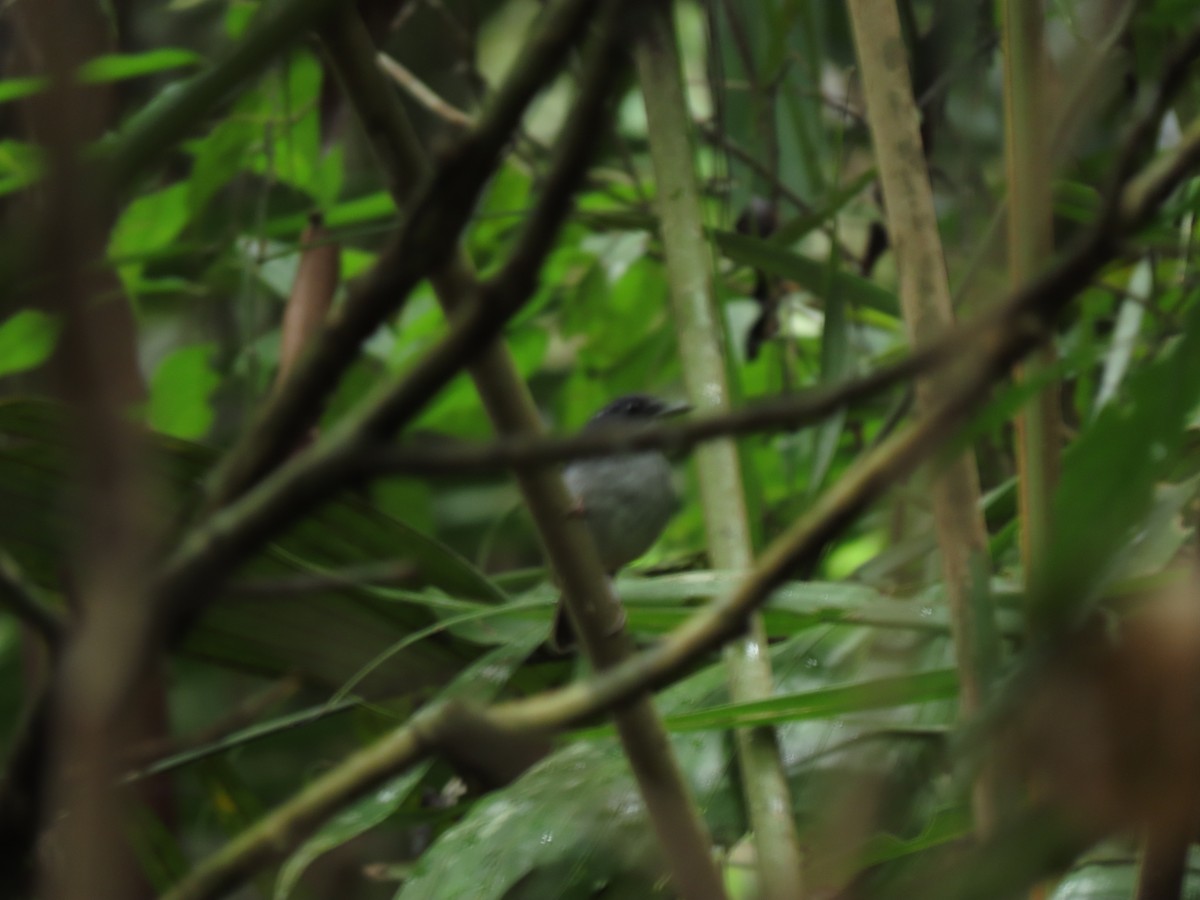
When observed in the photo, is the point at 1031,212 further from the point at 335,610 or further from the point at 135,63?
the point at 135,63

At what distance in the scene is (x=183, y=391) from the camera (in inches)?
86.8

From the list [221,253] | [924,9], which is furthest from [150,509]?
[924,9]

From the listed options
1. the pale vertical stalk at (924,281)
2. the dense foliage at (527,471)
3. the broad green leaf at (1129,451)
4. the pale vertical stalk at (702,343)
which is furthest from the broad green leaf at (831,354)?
Result: the broad green leaf at (1129,451)

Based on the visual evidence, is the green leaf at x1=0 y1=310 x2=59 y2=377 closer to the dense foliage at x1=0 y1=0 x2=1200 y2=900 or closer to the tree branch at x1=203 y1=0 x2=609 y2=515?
the dense foliage at x1=0 y1=0 x2=1200 y2=900

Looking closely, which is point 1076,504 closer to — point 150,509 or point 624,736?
point 624,736

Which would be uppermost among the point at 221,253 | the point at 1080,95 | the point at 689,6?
the point at 689,6

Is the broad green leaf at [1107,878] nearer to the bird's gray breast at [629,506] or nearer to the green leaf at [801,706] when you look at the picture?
the green leaf at [801,706]

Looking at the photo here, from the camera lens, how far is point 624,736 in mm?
811

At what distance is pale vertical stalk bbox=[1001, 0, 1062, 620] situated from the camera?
2.88ft

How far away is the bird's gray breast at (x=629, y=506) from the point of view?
2.44m

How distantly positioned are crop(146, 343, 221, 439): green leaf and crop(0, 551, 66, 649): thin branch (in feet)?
5.73

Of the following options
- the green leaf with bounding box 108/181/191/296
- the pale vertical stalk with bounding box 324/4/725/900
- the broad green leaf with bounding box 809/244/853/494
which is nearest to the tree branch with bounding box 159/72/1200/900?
the pale vertical stalk with bounding box 324/4/725/900

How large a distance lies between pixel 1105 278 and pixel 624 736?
1562 mm

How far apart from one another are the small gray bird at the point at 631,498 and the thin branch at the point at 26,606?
6.12 feet
